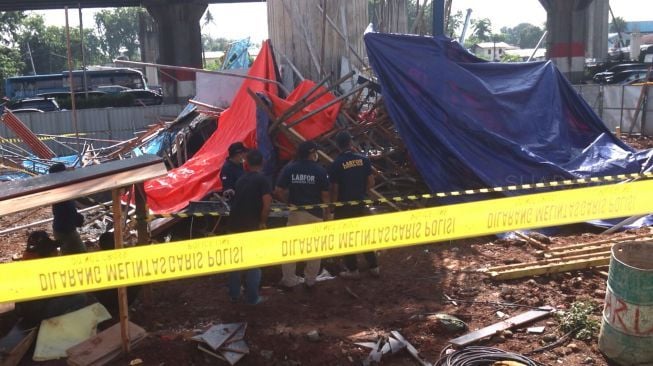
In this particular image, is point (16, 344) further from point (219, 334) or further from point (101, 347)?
point (219, 334)

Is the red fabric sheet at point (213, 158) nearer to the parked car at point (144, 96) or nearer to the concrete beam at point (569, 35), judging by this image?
the parked car at point (144, 96)

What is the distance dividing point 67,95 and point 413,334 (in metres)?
29.5

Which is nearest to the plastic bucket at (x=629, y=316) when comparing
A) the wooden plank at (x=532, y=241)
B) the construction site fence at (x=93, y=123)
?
the wooden plank at (x=532, y=241)

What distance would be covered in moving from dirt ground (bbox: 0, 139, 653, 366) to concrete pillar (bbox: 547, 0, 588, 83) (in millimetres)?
33019

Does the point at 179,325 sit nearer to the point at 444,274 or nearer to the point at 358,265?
the point at 358,265

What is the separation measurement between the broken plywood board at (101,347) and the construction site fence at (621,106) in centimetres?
1807

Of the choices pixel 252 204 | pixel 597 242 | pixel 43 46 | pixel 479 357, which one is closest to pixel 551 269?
pixel 597 242

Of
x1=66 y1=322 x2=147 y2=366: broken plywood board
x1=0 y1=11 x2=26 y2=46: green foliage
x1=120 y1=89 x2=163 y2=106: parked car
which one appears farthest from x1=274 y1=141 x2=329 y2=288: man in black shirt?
x1=0 y1=11 x2=26 y2=46: green foliage

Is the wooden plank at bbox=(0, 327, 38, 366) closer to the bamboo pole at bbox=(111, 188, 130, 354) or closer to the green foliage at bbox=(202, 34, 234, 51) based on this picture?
the bamboo pole at bbox=(111, 188, 130, 354)

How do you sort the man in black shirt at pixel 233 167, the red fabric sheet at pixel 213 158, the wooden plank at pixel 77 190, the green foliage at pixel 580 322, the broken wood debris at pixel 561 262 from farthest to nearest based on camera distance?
1. the red fabric sheet at pixel 213 158
2. the man in black shirt at pixel 233 167
3. the broken wood debris at pixel 561 262
4. the green foliage at pixel 580 322
5. the wooden plank at pixel 77 190

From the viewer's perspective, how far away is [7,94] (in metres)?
31.5

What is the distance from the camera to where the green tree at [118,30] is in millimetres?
89875

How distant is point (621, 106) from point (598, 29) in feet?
105

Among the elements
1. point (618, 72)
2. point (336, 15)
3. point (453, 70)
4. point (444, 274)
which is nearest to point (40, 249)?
point (444, 274)
